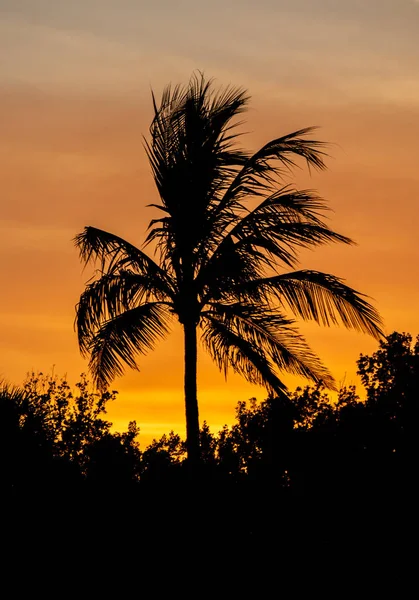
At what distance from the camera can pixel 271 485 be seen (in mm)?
22500

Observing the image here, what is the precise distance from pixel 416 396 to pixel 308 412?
41.7ft

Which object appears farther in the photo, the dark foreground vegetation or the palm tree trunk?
the dark foreground vegetation

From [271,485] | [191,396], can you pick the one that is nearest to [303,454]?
[271,485]

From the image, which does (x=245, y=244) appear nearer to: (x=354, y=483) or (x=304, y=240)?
(x=304, y=240)

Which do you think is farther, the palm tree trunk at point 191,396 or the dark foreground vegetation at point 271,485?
the dark foreground vegetation at point 271,485

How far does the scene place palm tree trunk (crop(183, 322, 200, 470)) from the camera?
43.2ft

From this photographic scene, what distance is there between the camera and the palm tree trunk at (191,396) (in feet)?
43.2

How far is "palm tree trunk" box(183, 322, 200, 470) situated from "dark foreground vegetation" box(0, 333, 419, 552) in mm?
303

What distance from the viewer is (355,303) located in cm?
1350

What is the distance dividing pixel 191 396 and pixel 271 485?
382 inches

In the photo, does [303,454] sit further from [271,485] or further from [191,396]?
[191,396]

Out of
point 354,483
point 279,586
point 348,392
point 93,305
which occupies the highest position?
point 348,392

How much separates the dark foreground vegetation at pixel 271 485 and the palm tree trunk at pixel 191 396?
30cm

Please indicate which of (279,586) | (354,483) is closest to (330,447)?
(354,483)
